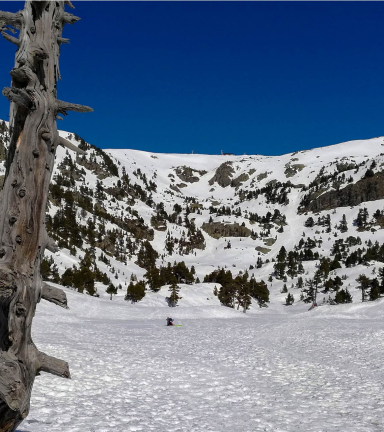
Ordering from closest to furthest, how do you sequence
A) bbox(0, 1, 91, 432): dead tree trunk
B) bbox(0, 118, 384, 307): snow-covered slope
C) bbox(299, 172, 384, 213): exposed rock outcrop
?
1. bbox(0, 1, 91, 432): dead tree trunk
2. bbox(0, 118, 384, 307): snow-covered slope
3. bbox(299, 172, 384, 213): exposed rock outcrop

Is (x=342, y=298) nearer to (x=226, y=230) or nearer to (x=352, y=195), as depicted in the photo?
(x=226, y=230)

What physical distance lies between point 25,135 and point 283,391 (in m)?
11.8

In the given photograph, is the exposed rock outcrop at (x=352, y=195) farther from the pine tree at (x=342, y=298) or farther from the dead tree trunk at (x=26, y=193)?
the dead tree trunk at (x=26, y=193)

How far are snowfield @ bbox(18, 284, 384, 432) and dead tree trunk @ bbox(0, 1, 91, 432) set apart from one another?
420 centimetres

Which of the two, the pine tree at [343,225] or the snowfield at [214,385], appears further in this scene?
the pine tree at [343,225]

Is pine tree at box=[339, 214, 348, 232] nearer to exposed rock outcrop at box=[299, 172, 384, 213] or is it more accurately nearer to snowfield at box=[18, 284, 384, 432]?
exposed rock outcrop at box=[299, 172, 384, 213]

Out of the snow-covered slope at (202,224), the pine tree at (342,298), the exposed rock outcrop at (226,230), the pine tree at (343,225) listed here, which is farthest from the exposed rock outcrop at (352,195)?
the pine tree at (342,298)

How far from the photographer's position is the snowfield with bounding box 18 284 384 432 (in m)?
9.11

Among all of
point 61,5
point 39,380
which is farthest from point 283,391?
point 61,5

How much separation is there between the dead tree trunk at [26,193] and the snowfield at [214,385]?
4203mm

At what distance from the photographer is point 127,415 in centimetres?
945

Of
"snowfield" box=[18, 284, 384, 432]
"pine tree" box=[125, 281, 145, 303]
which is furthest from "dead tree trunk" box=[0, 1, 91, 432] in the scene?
"pine tree" box=[125, 281, 145, 303]

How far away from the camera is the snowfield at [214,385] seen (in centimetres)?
911

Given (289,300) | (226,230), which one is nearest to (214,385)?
(289,300)
